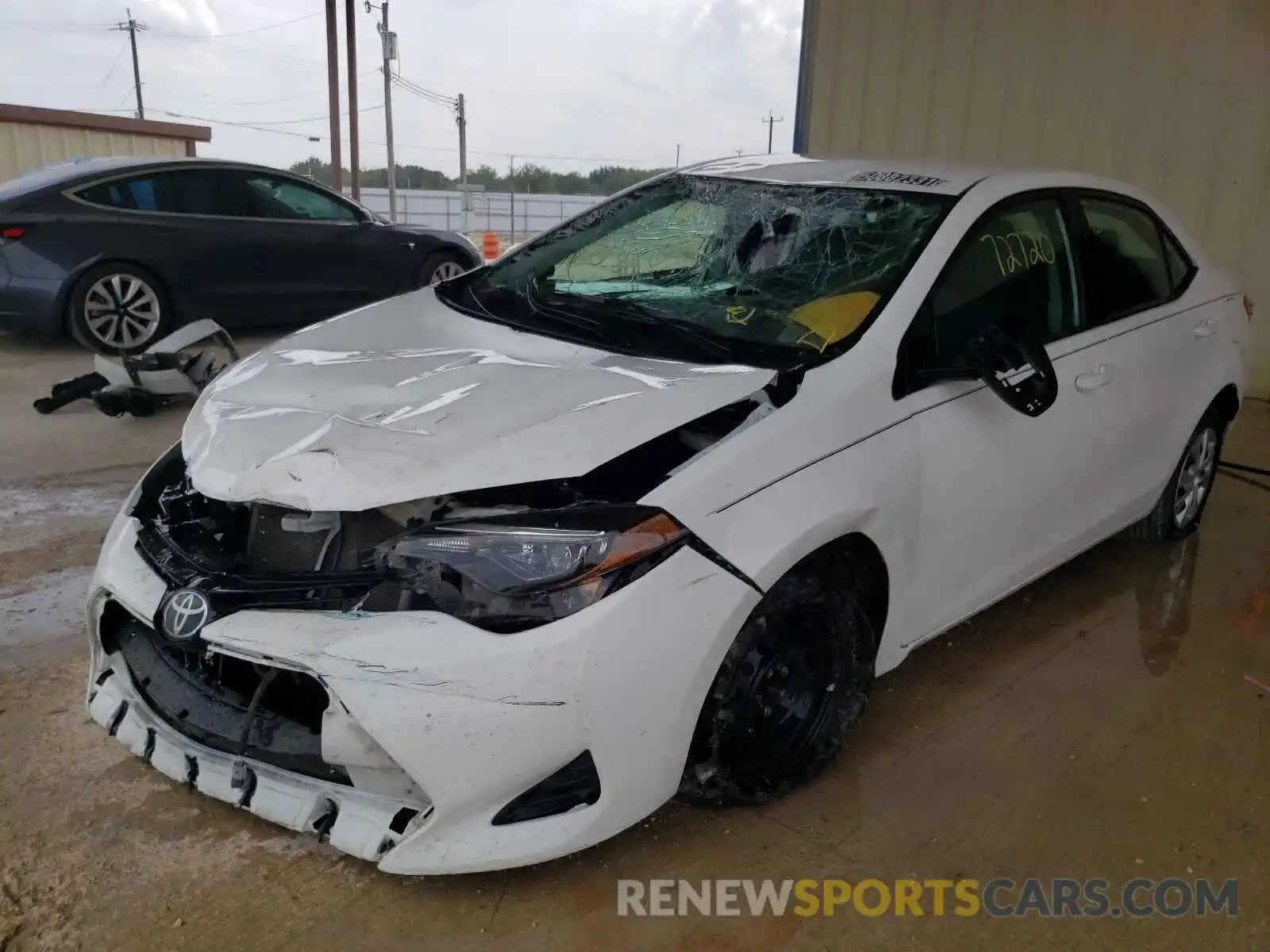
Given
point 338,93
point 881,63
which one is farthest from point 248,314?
point 338,93

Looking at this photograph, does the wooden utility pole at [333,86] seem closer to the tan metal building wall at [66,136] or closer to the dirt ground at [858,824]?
the tan metal building wall at [66,136]

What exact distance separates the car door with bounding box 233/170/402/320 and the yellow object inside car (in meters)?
6.00

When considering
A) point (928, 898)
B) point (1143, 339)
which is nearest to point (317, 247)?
point (1143, 339)

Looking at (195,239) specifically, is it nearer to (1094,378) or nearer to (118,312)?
(118,312)

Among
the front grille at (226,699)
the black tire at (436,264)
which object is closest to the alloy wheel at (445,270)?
the black tire at (436,264)

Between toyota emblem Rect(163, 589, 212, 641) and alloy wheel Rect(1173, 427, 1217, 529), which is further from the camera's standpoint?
alloy wheel Rect(1173, 427, 1217, 529)

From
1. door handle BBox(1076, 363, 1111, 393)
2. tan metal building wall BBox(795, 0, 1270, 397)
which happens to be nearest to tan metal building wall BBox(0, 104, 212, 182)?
tan metal building wall BBox(795, 0, 1270, 397)

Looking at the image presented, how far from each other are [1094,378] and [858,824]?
1.56 metres

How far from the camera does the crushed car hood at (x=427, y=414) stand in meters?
2.02

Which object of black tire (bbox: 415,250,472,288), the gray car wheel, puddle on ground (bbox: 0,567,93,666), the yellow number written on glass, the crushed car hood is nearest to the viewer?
the crushed car hood

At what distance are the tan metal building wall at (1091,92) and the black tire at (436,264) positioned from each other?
3377mm

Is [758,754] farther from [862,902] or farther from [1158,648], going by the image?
[1158,648]

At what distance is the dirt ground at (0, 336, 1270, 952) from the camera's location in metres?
2.06

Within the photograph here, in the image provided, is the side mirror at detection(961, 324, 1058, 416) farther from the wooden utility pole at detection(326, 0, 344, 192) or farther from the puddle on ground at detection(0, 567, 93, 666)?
the wooden utility pole at detection(326, 0, 344, 192)
